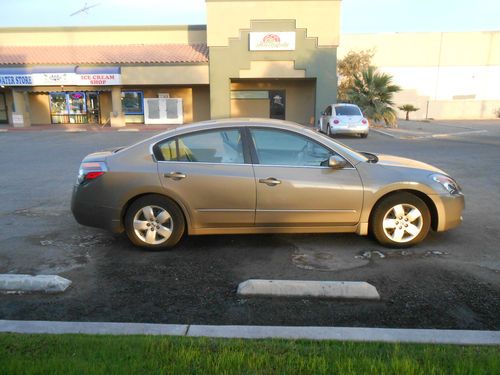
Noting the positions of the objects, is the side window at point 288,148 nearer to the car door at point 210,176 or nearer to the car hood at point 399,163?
the car door at point 210,176

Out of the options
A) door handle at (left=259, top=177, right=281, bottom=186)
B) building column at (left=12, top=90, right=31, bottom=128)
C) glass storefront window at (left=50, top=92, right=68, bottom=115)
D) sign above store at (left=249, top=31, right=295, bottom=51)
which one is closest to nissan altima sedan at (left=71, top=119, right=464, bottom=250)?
door handle at (left=259, top=177, right=281, bottom=186)

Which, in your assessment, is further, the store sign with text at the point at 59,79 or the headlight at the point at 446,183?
the store sign with text at the point at 59,79

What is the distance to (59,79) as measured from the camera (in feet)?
90.2

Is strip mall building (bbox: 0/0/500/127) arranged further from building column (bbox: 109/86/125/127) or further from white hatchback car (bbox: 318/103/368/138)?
white hatchback car (bbox: 318/103/368/138)

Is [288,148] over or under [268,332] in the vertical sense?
over

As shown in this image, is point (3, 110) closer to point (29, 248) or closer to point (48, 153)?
point (48, 153)

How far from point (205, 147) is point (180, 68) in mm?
24017

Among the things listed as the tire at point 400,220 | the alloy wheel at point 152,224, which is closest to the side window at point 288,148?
the tire at point 400,220

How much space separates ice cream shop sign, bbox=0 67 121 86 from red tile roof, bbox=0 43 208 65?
697mm

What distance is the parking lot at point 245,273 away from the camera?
12.0ft

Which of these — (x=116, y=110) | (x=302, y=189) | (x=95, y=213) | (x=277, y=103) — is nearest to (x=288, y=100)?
(x=277, y=103)

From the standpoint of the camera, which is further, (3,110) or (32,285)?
(3,110)

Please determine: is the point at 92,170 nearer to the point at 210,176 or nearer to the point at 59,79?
the point at 210,176

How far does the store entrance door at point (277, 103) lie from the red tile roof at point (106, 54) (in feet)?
18.8
